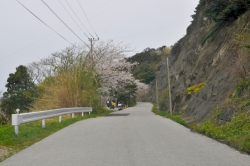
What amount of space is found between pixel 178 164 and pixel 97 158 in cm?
197

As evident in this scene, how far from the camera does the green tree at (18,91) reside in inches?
1584

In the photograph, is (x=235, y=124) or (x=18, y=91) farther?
(x=18, y=91)

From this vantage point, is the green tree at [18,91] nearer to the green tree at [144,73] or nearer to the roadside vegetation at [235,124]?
the roadside vegetation at [235,124]

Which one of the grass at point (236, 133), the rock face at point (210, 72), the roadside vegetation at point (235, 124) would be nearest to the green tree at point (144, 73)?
the rock face at point (210, 72)

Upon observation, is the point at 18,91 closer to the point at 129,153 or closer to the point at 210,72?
the point at 210,72

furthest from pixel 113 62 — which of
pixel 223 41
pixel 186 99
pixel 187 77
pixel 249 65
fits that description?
pixel 249 65

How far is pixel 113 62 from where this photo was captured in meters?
38.5

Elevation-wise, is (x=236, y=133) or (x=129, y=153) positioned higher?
(x=236, y=133)

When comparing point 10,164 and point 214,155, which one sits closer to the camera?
point 10,164

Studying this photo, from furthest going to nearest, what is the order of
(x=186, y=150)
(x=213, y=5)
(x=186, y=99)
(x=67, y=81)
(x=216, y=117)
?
(x=186, y=99)
(x=67, y=81)
(x=213, y=5)
(x=216, y=117)
(x=186, y=150)

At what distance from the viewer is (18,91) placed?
43.0 meters

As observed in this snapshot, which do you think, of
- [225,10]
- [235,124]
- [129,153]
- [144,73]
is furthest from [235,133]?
[144,73]

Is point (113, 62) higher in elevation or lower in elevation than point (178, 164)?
higher

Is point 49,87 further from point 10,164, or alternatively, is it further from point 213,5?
point 10,164
